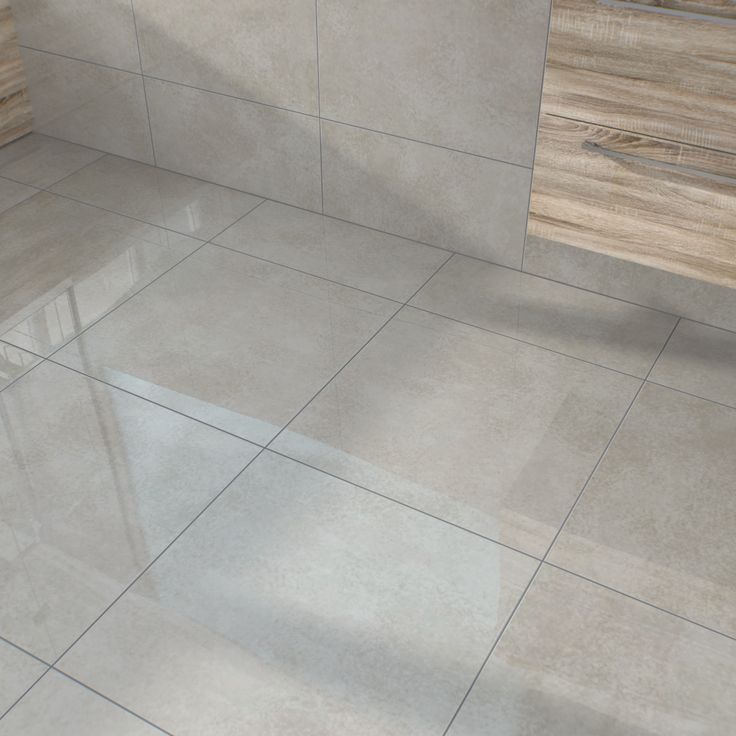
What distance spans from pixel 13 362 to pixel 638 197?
56.0 inches

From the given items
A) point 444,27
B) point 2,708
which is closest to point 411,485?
point 2,708

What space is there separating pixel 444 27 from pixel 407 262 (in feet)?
1.97

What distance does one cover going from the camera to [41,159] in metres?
2.96

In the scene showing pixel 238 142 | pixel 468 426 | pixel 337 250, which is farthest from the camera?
pixel 238 142

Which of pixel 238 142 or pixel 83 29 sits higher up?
pixel 83 29

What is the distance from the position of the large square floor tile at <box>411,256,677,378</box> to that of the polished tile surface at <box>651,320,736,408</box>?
3cm

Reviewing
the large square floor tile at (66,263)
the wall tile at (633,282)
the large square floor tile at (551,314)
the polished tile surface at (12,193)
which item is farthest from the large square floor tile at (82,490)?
the wall tile at (633,282)

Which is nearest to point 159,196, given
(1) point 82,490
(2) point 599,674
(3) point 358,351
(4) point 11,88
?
(4) point 11,88

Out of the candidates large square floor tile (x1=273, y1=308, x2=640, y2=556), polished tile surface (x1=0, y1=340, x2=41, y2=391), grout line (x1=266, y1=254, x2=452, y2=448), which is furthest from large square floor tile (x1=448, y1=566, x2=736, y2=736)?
polished tile surface (x1=0, y1=340, x2=41, y2=391)

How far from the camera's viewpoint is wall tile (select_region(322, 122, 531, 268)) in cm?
234

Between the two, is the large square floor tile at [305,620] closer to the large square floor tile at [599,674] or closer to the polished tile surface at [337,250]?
the large square floor tile at [599,674]

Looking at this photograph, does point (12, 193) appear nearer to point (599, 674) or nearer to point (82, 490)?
point (82, 490)

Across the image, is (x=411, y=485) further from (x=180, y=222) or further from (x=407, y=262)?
(x=180, y=222)

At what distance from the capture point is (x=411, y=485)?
1.85 metres
